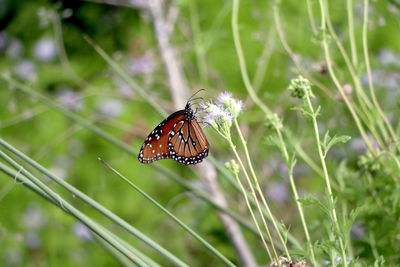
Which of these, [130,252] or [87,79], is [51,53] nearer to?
[87,79]

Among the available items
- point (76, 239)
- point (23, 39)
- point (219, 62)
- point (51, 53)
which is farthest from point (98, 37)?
point (76, 239)

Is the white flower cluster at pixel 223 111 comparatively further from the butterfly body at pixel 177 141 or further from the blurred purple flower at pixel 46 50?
the blurred purple flower at pixel 46 50

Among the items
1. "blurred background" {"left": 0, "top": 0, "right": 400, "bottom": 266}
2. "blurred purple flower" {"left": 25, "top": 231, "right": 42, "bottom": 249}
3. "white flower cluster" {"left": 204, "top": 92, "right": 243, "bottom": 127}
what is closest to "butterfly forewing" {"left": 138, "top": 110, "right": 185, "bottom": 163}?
"white flower cluster" {"left": 204, "top": 92, "right": 243, "bottom": 127}

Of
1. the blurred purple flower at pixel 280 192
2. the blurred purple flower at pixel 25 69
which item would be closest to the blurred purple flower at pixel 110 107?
the blurred purple flower at pixel 25 69

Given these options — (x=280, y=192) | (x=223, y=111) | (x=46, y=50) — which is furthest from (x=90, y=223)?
(x=46, y=50)

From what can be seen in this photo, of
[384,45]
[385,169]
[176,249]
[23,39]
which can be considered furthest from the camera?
[23,39]

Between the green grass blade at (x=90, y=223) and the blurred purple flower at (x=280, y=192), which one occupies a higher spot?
the blurred purple flower at (x=280, y=192)
